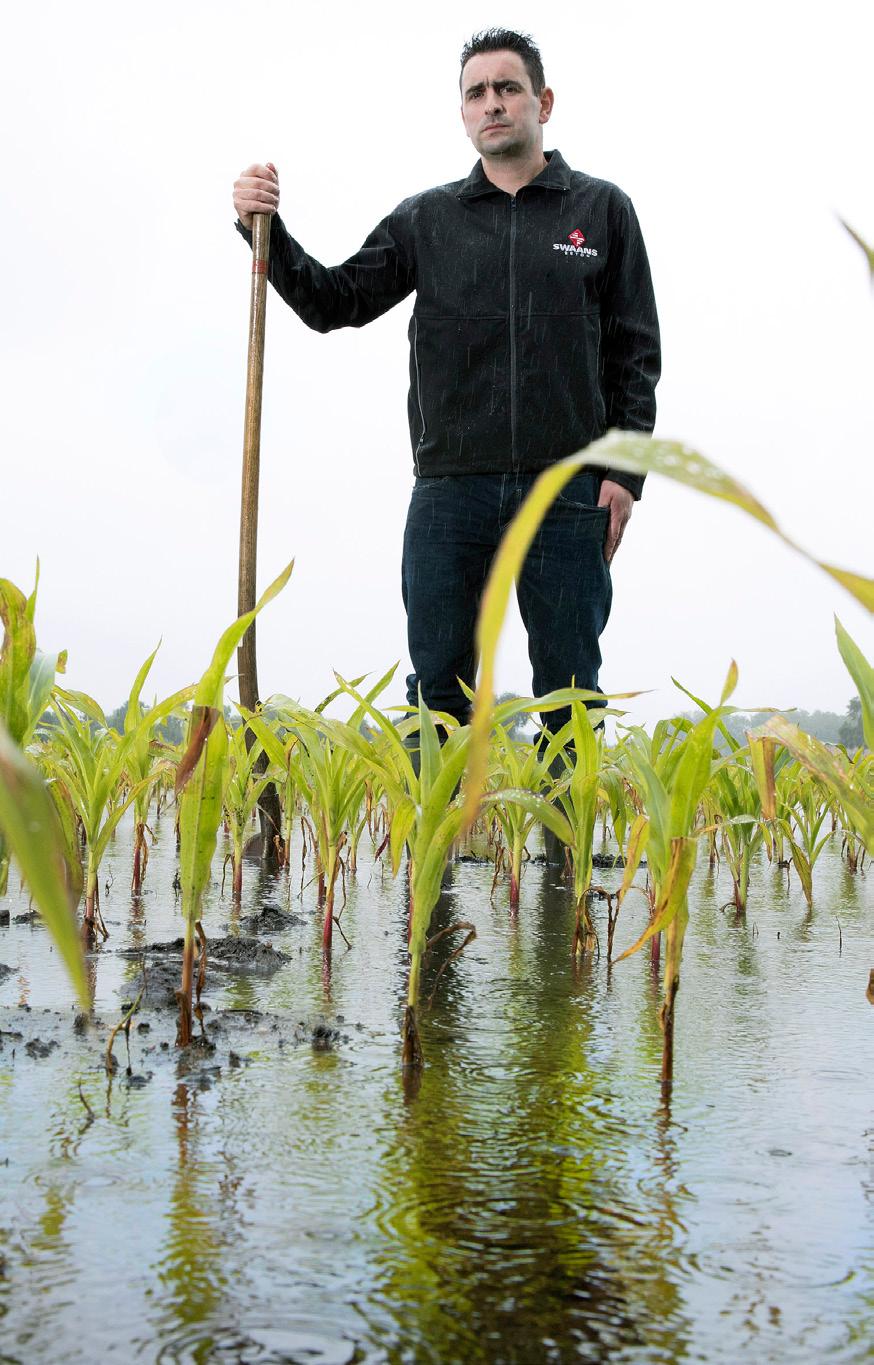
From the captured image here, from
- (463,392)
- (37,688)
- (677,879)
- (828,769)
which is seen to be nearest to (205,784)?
(37,688)

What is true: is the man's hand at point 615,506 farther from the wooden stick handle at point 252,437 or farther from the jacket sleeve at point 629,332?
the wooden stick handle at point 252,437

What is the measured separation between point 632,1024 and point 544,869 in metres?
1.77

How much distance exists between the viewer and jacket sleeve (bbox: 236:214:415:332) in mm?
2951

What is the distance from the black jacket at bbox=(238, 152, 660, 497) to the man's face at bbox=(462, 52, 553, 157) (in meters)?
0.11

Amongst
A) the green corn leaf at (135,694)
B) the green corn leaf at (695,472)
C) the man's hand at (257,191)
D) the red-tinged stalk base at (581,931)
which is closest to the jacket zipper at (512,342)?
the man's hand at (257,191)

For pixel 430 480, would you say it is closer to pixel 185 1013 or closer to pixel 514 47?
pixel 514 47

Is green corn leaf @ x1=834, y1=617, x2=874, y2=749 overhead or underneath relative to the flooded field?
overhead

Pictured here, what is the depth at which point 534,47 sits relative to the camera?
287 cm

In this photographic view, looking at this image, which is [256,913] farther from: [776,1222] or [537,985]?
[776,1222]

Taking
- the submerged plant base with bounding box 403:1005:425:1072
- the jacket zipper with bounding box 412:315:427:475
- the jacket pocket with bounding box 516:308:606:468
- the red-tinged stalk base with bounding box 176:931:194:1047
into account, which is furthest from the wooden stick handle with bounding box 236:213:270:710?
the submerged plant base with bounding box 403:1005:425:1072

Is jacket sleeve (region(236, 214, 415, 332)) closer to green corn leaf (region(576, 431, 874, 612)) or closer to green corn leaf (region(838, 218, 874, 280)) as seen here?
green corn leaf (region(838, 218, 874, 280))

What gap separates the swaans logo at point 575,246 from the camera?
9.31 ft

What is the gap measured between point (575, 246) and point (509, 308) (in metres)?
0.25

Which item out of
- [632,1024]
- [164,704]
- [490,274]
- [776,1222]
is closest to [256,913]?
[164,704]
